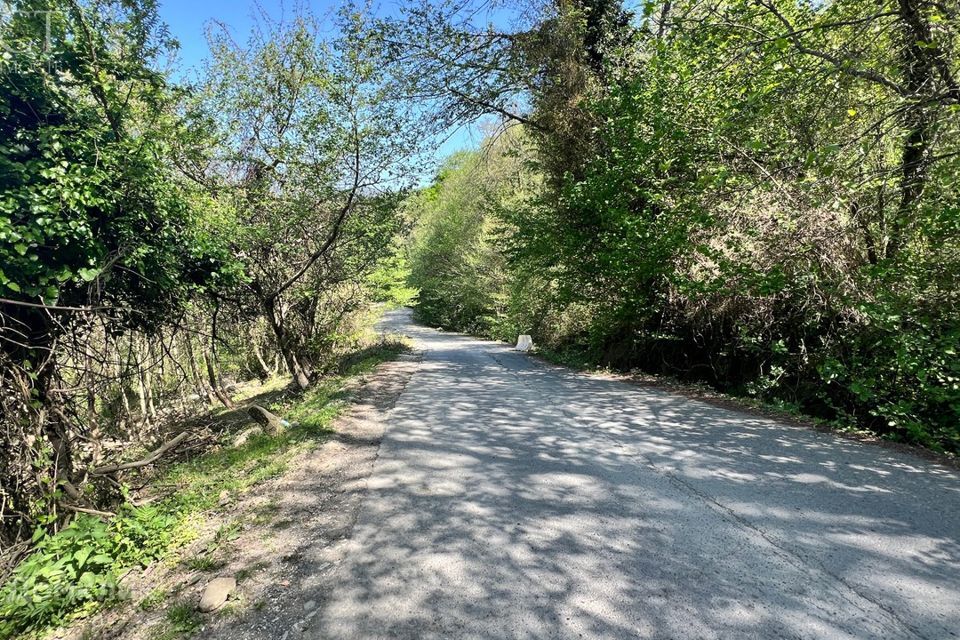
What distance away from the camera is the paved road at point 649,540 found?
8.16 ft

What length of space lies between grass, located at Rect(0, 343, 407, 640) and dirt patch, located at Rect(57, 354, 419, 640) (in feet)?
0.13

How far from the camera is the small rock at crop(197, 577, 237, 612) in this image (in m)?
2.74

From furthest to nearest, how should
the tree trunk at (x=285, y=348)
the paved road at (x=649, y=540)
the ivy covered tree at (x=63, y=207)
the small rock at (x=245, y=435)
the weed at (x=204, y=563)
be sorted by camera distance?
the tree trunk at (x=285, y=348)
the small rock at (x=245, y=435)
the ivy covered tree at (x=63, y=207)
the weed at (x=204, y=563)
the paved road at (x=649, y=540)

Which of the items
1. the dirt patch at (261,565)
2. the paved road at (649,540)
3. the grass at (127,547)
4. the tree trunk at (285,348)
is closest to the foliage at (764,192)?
the paved road at (649,540)

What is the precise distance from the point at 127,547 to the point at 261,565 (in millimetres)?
1466

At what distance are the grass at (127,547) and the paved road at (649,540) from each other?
3.85ft

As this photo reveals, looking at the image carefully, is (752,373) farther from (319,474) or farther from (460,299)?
(460,299)

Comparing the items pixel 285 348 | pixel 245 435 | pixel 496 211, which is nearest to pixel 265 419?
pixel 245 435

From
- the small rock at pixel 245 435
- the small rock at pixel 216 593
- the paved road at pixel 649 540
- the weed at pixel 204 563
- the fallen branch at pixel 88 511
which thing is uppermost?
the paved road at pixel 649 540

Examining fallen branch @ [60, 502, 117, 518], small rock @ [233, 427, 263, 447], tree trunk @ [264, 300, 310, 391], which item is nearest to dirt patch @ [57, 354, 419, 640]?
fallen branch @ [60, 502, 117, 518]

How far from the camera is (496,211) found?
50.2 ft

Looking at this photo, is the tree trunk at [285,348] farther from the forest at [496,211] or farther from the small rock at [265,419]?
the small rock at [265,419]

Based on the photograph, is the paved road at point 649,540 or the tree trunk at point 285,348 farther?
the tree trunk at point 285,348

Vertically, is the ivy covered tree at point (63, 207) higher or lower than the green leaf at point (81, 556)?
higher
